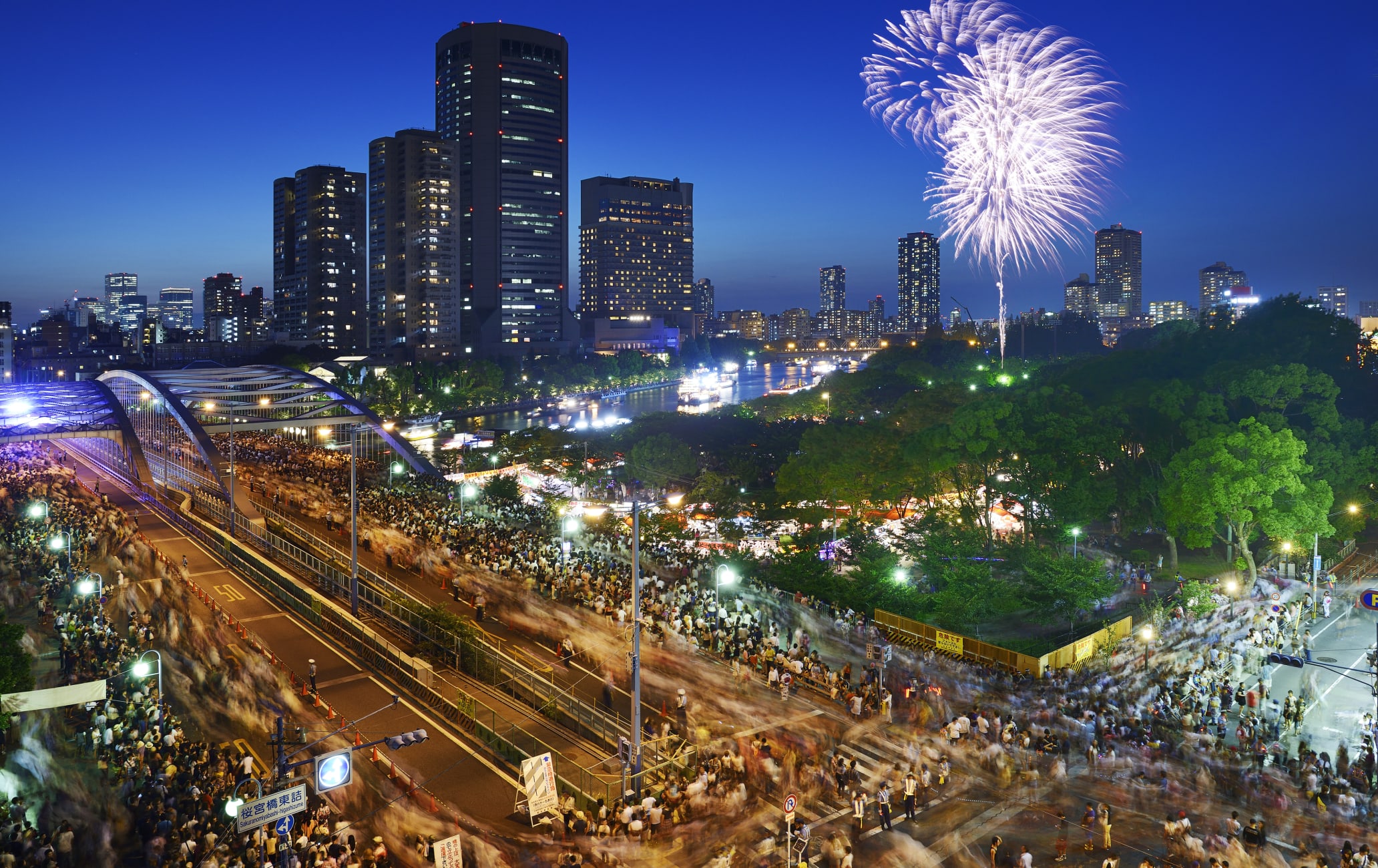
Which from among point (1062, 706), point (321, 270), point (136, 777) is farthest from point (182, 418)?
point (321, 270)

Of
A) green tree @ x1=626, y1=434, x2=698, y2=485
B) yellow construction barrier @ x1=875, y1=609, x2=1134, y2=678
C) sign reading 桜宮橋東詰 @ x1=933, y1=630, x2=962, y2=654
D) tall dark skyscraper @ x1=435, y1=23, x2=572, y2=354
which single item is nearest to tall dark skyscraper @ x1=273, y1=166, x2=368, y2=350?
tall dark skyscraper @ x1=435, y1=23, x2=572, y2=354

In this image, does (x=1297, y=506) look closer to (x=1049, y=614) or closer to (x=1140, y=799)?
(x=1049, y=614)

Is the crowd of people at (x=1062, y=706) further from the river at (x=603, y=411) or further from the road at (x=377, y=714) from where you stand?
the river at (x=603, y=411)

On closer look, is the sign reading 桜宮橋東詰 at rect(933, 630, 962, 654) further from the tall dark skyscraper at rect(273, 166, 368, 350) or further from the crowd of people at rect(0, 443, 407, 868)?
the tall dark skyscraper at rect(273, 166, 368, 350)

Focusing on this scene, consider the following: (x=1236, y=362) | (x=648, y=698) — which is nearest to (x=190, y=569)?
(x=648, y=698)

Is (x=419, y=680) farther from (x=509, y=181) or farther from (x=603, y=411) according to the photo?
(x=509, y=181)

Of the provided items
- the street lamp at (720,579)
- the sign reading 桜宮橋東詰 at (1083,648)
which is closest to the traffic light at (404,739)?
the street lamp at (720,579)
